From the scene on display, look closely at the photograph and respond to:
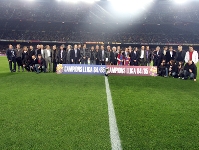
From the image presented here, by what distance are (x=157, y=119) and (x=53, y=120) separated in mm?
2251

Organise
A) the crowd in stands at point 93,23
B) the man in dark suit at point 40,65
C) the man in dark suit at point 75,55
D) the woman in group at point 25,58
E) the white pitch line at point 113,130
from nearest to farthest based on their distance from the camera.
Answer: the white pitch line at point 113,130 < the man in dark suit at point 40,65 < the woman in group at point 25,58 < the man in dark suit at point 75,55 < the crowd in stands at point 93,23

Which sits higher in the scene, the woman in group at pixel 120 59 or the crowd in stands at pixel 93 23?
the crowd in stands at pixel 93 23

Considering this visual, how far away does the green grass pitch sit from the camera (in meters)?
3.44

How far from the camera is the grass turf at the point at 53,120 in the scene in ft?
11.2

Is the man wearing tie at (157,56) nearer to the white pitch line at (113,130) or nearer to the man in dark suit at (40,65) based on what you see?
the man in dark suit at (40,65)

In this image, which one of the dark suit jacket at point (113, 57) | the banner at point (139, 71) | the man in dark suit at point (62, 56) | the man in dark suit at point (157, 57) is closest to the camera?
the banner at point (139, 71)

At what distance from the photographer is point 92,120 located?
450 cm

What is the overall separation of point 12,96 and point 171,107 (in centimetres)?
472

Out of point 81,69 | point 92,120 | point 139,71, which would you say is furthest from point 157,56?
point 92,120

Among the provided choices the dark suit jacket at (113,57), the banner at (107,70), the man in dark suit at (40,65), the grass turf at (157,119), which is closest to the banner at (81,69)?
the banner at (107,70)

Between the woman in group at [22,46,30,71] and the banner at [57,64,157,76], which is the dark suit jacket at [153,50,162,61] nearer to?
the banner at [57,64,157,76]

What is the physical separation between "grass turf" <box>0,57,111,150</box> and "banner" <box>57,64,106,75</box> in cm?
474

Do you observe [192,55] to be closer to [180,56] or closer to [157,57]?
[180,56]

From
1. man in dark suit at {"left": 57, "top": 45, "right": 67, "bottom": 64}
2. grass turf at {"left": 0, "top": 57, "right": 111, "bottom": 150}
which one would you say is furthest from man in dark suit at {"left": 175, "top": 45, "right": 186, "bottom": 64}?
man in dark suit at {"left": 57, "top": 45, "right": 67, "bottom": 64}
